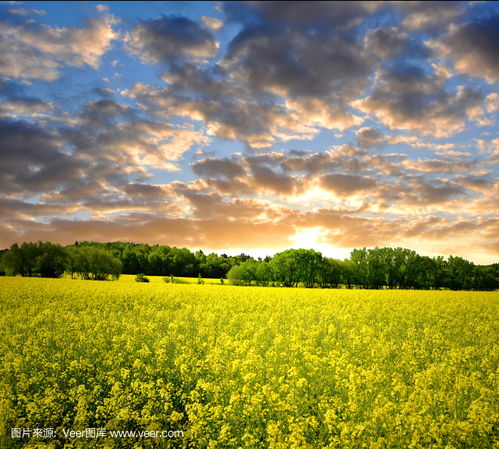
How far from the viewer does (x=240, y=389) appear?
23.2 feet

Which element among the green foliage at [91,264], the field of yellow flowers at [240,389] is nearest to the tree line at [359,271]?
the green foliage at [91,264]

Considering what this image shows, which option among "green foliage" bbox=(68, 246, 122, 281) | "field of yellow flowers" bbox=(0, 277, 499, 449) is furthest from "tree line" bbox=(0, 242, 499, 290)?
"field of yellow flowers" bbox=(0, 277, 499, 449)

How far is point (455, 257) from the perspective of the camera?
9631 centimetres

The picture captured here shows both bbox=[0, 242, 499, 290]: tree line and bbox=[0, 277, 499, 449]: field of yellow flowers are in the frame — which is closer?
bbox=[0, 277, 499, 449]: field of yellow flowers

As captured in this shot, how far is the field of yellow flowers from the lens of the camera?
5676mm

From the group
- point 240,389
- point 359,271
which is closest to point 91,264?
point 359,271

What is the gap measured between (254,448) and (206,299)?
20.5 m

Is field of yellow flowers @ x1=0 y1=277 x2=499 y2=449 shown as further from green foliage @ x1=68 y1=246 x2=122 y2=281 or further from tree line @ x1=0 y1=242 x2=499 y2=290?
tree line @ x1=0 y1=242 x2=499 y2=290

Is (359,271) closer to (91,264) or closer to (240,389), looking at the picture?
(91,264)

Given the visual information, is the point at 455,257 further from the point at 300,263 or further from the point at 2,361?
the point at 2,361

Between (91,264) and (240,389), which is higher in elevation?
(91,264)

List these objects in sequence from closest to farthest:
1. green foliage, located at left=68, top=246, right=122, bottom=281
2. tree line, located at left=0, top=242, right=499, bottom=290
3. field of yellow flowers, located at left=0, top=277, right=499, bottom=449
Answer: field of yellow flowers, located at left=0, top=277, right=499, bottom=449 → green foliage, located at left=68, top=246, right=122, bottom=281 → tree line, located at left=0, top=242, right=499, bottom=290

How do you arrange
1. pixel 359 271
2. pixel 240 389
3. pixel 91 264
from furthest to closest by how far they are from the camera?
pixel 359 271 < pixel 91 264 < pixel 240 389

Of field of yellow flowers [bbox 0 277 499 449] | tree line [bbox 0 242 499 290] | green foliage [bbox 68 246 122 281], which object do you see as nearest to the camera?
field of yellow flowers [bbox 0 277 499 449]
